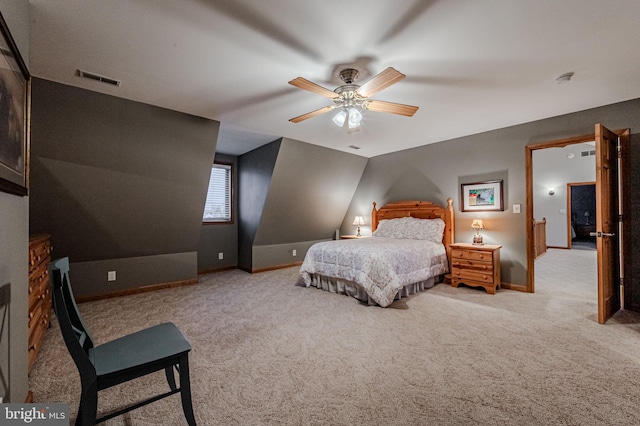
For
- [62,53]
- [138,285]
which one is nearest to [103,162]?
[62,53]

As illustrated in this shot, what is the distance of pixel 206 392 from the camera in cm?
189

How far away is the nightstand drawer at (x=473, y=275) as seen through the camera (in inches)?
163

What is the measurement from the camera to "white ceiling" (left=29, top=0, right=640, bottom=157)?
6.05 ft

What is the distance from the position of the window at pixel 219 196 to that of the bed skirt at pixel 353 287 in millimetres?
2616

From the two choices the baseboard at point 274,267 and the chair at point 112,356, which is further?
the baseboard at point 274,267

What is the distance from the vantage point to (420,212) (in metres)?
5.41

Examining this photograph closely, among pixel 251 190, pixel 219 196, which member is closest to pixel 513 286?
pixel 251 190

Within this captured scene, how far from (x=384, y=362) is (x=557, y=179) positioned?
970 cm

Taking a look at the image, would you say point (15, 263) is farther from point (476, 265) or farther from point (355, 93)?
point (476, 265)

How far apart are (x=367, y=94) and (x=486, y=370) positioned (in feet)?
8.07

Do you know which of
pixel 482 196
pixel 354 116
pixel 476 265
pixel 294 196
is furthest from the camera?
pixel 294 196

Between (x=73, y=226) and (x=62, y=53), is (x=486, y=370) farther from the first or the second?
(x=73, y=226)

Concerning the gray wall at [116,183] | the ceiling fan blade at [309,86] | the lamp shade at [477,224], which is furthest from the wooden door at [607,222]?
the gray wall at [116,183]

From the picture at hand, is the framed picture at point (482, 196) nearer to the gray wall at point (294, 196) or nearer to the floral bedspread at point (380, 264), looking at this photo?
the floral bedspread at point (380, 264)
